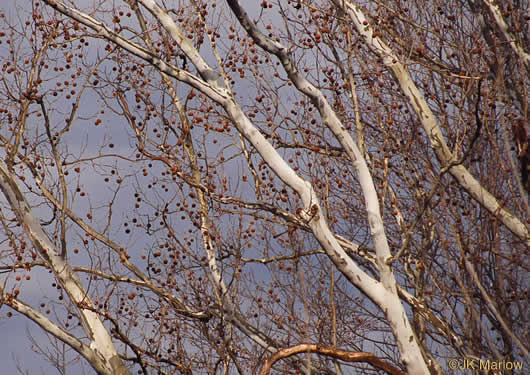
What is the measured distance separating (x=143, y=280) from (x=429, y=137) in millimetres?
4286

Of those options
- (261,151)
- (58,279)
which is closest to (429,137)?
(261,151)

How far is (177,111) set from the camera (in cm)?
922

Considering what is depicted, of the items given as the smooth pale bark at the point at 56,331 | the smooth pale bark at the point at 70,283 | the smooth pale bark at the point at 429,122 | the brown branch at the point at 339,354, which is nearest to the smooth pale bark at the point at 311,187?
the brown branch at the point at 339,354

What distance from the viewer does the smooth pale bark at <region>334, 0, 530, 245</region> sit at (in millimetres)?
7398

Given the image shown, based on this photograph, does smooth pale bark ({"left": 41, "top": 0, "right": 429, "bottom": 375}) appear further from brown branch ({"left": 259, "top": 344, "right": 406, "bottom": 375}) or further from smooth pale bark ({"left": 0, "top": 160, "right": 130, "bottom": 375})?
smooth pale bark ({"left": 0, "top": 160, "right": 130, "bottom": 375})

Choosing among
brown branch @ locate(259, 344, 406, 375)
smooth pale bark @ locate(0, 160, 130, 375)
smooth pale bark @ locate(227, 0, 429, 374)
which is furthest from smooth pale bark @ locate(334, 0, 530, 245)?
smooth pale bark @ locate(0, 160, 130, 375)

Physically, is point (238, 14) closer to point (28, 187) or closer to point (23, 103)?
point (23, 103)

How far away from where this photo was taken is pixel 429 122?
7797 millimetres

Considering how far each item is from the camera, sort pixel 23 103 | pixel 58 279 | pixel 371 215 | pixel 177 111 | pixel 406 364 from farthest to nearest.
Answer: pixel 177 111 → pixel 23 103 → pixel 58 279 → pixel 371 215 → pixel 406 364

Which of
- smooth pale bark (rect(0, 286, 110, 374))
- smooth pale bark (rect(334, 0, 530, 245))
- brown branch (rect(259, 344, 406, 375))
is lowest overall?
brown branch (rect(259, 344, 406, 375))

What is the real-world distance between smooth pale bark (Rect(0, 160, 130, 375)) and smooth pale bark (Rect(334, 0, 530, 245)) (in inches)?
177

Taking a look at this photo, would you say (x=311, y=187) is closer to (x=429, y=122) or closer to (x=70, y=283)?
(x=429, y=122)

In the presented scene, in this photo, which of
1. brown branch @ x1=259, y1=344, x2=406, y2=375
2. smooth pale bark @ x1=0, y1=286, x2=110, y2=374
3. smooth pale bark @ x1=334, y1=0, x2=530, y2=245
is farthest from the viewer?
smooth pale bark @ x1=334, y1=0, x2=530, y2=245

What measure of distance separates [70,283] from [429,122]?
4790mm
